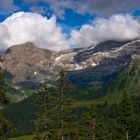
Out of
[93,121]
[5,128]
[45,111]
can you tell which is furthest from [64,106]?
[5,128]

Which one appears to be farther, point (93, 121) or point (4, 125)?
point (93, 121)

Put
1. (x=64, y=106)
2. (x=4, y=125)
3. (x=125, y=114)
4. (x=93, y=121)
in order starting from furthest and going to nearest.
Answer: (x=125, y=114)
(x=93, y=121)
(x=64, y=106)
(x=4, y=125)

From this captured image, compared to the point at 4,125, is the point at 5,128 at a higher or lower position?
lower

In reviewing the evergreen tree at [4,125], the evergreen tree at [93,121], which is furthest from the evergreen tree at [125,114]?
the evergreen tree at [4,125]

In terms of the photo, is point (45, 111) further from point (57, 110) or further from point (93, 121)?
point (93, 121)

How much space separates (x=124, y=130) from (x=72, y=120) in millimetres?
15568

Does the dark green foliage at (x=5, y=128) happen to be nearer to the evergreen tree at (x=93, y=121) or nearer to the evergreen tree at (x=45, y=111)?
the evergreen tree at (x=45, y=111)

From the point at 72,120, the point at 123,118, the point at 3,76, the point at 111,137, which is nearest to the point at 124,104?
the point at 123,118

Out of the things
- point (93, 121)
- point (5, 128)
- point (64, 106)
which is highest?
point (64, 106)

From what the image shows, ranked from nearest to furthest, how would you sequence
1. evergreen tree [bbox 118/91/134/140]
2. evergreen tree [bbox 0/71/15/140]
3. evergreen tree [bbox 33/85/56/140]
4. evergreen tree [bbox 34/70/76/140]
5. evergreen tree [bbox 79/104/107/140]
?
evergreen tree [bbox 0/71/15/140], evergreen tree [bbox 33/85/56/140], evergreen tree [bbox 34/70/76/140], evergreen tree [bbox 79/104/107/140], evergreen tree [bbox 118/91/134/140]

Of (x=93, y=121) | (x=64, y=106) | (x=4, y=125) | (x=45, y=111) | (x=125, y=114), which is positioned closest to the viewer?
(x=4, y=125)

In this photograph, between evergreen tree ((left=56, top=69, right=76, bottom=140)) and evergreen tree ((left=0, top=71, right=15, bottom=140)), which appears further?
evergreen tree ((left=56, top=69, right=76, bottom=140))

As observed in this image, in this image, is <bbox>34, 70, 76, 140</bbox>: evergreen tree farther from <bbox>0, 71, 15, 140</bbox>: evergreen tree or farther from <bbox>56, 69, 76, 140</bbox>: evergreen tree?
<bbox>0, 71, 15, 140</bbox>: evergreen tree

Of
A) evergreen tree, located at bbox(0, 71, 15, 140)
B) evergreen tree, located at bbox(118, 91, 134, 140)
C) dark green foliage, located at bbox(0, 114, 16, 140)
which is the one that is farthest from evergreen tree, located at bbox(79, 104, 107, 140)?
dark green foliage, located at bbox(0, 114, 16, 140)
